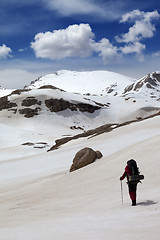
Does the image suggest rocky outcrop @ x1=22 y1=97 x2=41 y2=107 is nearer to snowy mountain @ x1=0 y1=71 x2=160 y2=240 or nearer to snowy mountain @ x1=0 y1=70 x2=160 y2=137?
snowy mountain @ x1=0 y1=70 x2=160 y2=137

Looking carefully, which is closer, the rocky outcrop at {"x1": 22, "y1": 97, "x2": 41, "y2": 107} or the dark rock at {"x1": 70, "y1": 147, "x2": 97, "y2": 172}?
the dark rock at {"x1": 70, "y1": 147, "x2": 97, "y2": 172}

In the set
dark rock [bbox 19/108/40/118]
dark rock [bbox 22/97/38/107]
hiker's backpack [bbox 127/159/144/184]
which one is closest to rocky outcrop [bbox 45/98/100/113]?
→ dark rock [bbox 22/97/38/107]

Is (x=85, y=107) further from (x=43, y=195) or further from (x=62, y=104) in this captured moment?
(x=43, y=195)

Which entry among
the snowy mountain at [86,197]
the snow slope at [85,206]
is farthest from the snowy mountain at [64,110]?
the snow slope at [85,206]

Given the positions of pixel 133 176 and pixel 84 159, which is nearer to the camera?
pixel 133 176

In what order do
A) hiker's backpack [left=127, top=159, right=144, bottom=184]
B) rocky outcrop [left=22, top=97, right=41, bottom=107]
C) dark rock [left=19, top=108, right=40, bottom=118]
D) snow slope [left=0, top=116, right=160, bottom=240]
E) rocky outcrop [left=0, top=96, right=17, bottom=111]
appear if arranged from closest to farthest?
snow slope [left=0, top=116, right=160, bottom=240] < hiker's backpack [left=127, top=159, right=144, bottom=184] < dark rock [left=19, top=108, right=40, bottom=118] < rocky outcrop [left=0, top=96, right=17, bottom=111] < rocky outcrop [left=22, top=97, right=41, bottom=107]

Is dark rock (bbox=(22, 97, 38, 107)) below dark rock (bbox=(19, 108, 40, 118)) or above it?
above

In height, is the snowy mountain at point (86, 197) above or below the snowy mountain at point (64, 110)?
below

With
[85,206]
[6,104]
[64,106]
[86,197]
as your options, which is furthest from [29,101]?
[85,206]

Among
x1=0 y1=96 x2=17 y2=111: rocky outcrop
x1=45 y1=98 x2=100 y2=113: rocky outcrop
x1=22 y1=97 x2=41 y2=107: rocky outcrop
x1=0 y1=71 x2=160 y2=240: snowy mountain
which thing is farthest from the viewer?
x1=45 y1=98 x2=100 y2=113: rocky outcrop

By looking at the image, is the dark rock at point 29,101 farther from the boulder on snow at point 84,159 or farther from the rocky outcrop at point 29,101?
the boulder on snow at point 84,159

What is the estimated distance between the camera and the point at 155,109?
118 meters

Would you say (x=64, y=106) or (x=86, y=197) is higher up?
(x=64, y=106)

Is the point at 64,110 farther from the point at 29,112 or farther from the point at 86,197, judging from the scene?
the point at 86,197
